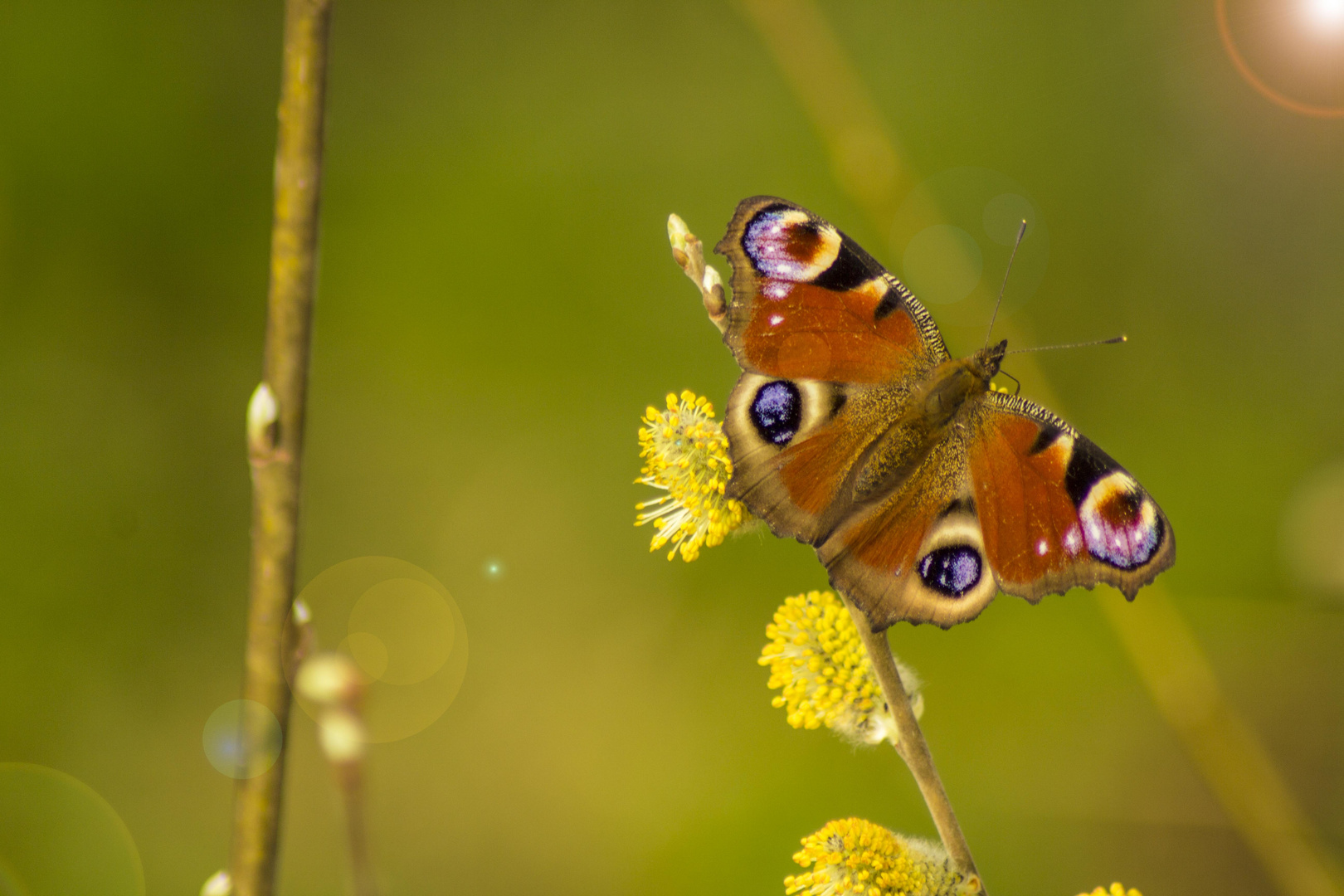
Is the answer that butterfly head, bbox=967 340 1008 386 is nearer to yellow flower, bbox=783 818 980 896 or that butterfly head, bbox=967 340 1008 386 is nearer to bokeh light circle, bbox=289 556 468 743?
yellow flower, bbox=783 818 980 896

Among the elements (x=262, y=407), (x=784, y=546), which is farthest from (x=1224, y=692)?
(x=262, y=407)

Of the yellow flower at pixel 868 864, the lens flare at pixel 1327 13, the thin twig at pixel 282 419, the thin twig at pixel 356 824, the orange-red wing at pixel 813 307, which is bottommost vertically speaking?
the yellow flower at pixel 868 864

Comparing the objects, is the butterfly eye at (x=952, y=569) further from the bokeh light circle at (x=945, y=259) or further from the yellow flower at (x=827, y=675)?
the bokeh light circle at (x=945, y=259)

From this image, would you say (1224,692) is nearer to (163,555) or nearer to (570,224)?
(570,224)

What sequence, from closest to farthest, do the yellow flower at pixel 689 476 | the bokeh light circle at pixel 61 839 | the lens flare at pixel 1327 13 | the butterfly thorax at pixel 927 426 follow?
the yellow flower at pixel 689 476 < the butterfly thorax at pixel 927 426 < the bokeh light circle at pixel 61 839 < the lens flare at pixel 1327 13

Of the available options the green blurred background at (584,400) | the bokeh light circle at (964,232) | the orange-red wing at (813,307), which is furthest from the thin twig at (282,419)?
the bokeh light circle at (964,232)

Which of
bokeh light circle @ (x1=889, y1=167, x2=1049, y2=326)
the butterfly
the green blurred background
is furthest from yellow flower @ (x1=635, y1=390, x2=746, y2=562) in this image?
bokeh light circle @ (x1=889, y1=167, x2=1049, y2=326)

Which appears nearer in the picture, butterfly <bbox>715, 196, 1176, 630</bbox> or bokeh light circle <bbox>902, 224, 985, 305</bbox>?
butterfly <bbox>715, 196, 1176, 630</bbox>
